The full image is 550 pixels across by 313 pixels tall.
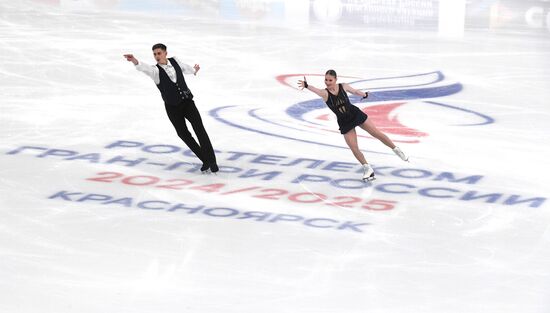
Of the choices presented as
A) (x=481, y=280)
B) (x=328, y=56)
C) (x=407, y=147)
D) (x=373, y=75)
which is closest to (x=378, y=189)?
(x=407, y=147)

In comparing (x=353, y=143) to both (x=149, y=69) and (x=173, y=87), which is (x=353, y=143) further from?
(x=149, y=69)

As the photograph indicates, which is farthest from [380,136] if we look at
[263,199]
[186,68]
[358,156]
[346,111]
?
[186,68]

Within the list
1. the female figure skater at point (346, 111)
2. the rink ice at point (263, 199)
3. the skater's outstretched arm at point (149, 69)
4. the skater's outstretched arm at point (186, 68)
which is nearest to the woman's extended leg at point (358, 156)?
the female figure skater at point (346, 111)

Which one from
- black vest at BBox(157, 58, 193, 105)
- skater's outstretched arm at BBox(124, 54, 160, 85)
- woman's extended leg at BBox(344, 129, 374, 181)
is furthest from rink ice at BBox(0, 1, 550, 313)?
skater's outstretched arm at BBox(124, 54, 160, 85)

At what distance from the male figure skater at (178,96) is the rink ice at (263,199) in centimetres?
21

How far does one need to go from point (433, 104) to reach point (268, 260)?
5.98 m

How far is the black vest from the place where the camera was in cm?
874

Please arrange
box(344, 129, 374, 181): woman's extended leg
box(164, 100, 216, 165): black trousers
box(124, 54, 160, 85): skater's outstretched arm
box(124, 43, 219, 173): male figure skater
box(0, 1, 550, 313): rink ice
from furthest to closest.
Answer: box(164, 100, 216, 165): black trousers
box(344, 129, 374, 181): woman's extended leg
box(124, 43, 219, 173): male figure skater
box(124, 54, 160, 85): skater's outstretched arm
box(0, 1, 550, 313): rink ice

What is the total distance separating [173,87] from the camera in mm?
8773

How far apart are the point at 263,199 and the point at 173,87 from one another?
4.05 feet

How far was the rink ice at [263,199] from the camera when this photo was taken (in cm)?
629

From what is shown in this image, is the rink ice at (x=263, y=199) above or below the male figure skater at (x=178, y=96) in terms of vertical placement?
below

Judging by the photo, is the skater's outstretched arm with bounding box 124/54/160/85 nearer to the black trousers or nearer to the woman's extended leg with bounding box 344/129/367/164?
the black trousers

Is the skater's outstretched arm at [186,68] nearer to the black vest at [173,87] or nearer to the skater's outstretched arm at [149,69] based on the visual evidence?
the black vest at [173,87]
